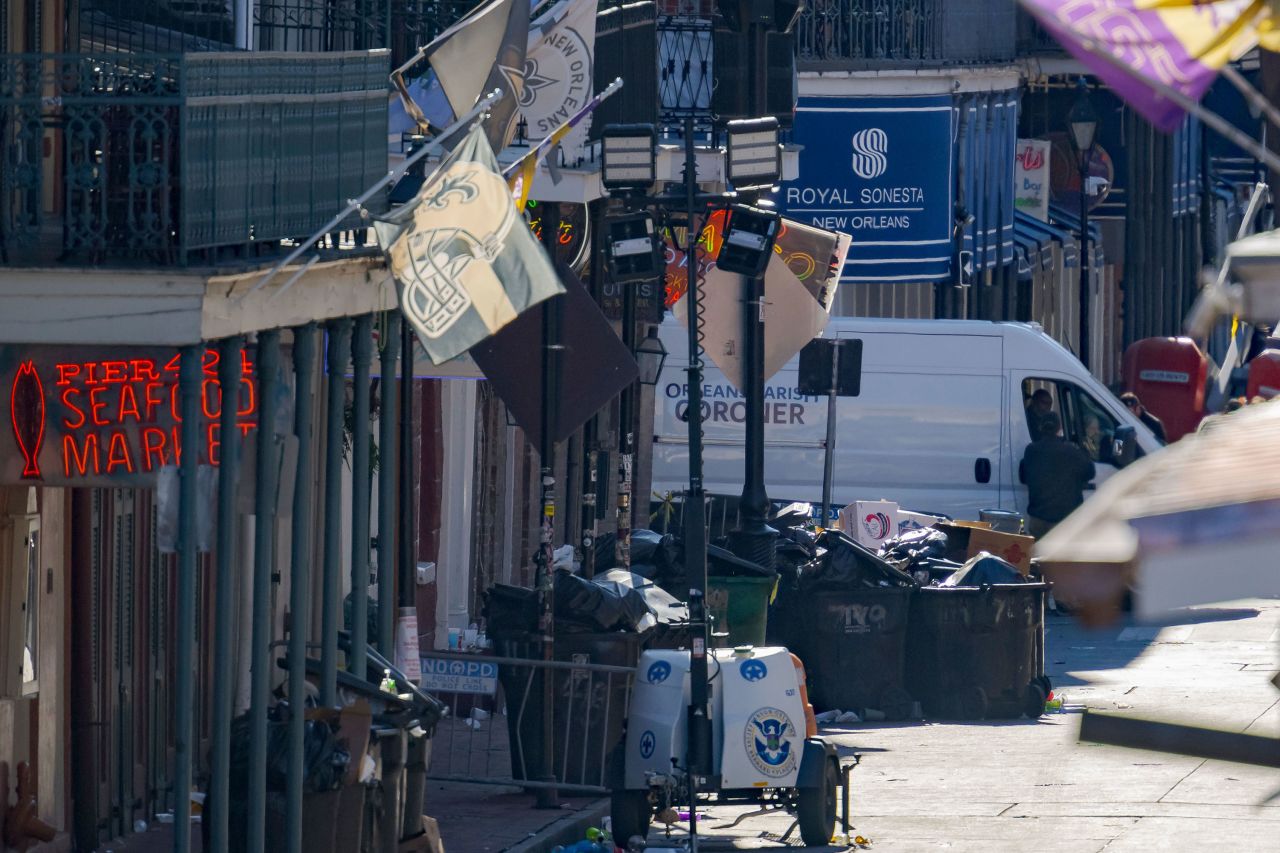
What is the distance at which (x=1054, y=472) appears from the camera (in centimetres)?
2331

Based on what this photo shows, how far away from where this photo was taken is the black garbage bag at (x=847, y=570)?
18.0 meters

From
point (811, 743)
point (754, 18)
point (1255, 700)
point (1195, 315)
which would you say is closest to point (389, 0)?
point (754, 18)

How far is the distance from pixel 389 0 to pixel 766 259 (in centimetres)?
282

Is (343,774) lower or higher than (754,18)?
lower

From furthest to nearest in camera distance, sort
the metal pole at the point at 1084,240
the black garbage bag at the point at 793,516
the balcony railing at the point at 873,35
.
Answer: the metal pole at the point at 1084,240 → the balcony railing at the point at 873,35 → the black garbage bag at the point at 793,516

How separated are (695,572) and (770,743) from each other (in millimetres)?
1010

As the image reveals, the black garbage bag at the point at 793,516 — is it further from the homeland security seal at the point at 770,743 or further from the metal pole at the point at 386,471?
the metal pole at the point at 386,471

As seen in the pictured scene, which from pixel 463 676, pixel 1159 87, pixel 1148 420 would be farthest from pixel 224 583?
pixel 1148 420

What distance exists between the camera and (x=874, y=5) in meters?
31.1

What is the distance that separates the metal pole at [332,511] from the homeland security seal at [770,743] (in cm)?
225

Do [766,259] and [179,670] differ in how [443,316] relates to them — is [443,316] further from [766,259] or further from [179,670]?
[766,259]

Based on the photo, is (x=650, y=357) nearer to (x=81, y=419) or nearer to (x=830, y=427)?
(x=830, y=427)

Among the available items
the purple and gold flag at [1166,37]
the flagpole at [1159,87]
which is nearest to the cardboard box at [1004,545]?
the purple and gold flag at [1166,37]

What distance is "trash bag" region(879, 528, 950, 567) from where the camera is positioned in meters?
19.5
